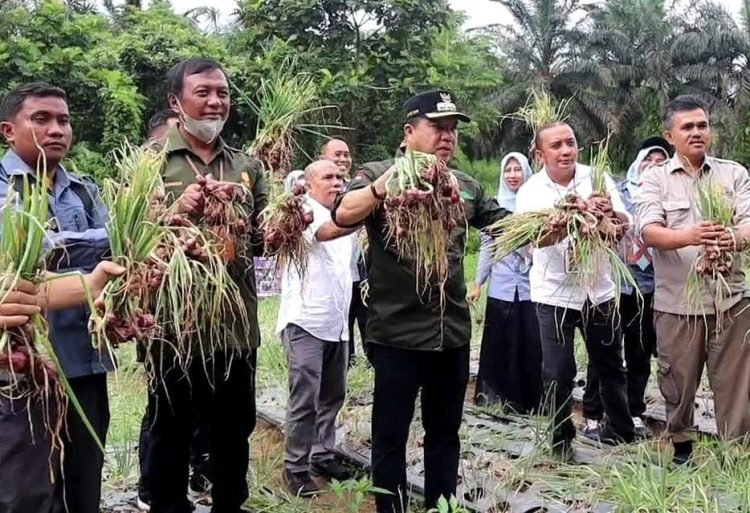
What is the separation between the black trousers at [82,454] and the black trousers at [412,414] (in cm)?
99

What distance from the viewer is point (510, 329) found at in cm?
519

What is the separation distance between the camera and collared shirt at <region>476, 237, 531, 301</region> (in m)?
5.03

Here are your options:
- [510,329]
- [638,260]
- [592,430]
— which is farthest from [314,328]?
[638,260]

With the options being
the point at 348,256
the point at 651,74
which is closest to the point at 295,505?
the point at 348,256

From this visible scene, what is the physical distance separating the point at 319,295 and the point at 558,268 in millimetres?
1140

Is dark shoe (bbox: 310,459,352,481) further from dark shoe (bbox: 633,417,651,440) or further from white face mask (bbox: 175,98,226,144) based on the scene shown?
white face mask (bbox: 175,98,226,144)

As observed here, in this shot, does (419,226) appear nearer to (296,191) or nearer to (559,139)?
(296,191)

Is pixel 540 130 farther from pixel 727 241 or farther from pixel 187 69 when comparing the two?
pixel 187 69

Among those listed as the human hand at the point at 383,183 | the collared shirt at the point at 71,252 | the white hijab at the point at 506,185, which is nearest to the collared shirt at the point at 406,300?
the human hand at the point at 383,183

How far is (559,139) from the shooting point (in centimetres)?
378

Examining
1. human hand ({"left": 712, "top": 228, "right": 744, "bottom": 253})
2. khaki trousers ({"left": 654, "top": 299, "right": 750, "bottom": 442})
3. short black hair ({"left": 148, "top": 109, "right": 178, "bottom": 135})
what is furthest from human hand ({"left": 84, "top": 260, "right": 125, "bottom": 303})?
khaki trousers ({"left": 654, "top": 299, "right": 750, "bottom": 442})

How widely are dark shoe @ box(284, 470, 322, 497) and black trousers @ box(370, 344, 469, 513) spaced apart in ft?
2.56

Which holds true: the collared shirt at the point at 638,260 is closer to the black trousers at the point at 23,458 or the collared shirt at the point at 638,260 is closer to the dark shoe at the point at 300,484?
the dark shoe at the point at 300,484

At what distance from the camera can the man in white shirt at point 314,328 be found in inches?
149
